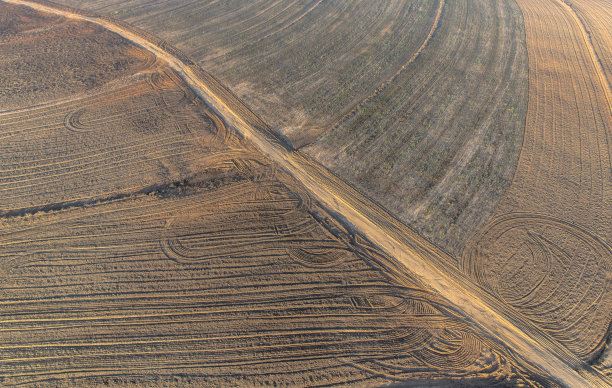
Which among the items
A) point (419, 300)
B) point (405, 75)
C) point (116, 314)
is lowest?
point (419, 300)

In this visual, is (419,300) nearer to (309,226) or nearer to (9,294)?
(309,226)

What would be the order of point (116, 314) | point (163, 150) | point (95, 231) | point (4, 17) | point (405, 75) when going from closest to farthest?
1. point (116, 314)
2. point (95, 231)
3. point (163, 150)
4. point (405, 75)
5. point (4, 17)

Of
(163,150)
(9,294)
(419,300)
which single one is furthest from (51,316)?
(419,300)

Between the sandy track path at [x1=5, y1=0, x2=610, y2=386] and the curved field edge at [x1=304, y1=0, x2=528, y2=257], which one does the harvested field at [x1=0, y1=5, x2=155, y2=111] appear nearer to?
the sandy track path at [x1=5, y1=0, x2=610, y2=386]

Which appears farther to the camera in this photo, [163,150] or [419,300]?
[163,150]

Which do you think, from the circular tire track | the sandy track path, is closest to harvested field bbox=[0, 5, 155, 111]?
the sandy track path

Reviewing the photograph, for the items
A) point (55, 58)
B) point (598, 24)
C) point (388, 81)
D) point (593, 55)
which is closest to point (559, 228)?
point (388, 81)

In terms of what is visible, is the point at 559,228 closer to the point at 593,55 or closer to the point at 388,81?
the point at 388,81
